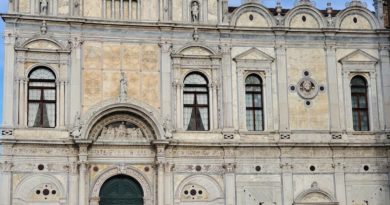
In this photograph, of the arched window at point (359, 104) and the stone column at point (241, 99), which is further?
the arched window at point (359, 104)

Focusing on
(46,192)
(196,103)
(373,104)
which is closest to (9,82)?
(46,192)

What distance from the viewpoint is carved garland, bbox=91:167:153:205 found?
24.5 metres

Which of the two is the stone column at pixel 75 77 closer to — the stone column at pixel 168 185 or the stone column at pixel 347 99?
the stone column at pixel 168 185

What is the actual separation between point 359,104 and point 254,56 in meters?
4.53

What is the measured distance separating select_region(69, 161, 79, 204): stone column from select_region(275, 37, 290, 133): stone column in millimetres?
7648

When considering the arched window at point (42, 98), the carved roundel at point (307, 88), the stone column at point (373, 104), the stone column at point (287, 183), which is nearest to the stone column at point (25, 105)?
the arched window at point (42, 98)

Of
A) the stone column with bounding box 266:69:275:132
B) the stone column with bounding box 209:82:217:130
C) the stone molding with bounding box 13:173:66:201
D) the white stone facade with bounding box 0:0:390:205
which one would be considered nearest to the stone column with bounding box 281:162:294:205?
the white stone facade with bounding box 0:0:390:205

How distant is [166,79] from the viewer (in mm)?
25578

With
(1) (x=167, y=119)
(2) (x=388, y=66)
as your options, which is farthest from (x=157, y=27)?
(2) (x=388, y=66)

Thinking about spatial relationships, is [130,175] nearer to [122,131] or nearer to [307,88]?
[122,131]

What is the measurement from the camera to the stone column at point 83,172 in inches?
942

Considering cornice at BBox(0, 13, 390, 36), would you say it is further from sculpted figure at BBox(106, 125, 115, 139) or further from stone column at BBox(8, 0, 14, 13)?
sculpted figure at BBox(106, 125, 115, 139)

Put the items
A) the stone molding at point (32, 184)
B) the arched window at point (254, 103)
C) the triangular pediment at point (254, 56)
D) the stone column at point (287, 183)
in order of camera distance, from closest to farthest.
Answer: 1. the stone molding at point (32, 184)
2. the stone column at point (287, 183)
3. the arched window at point (254, 103)
4. the triangular pediment at point (254, 56)

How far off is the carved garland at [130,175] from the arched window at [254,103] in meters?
4.40
